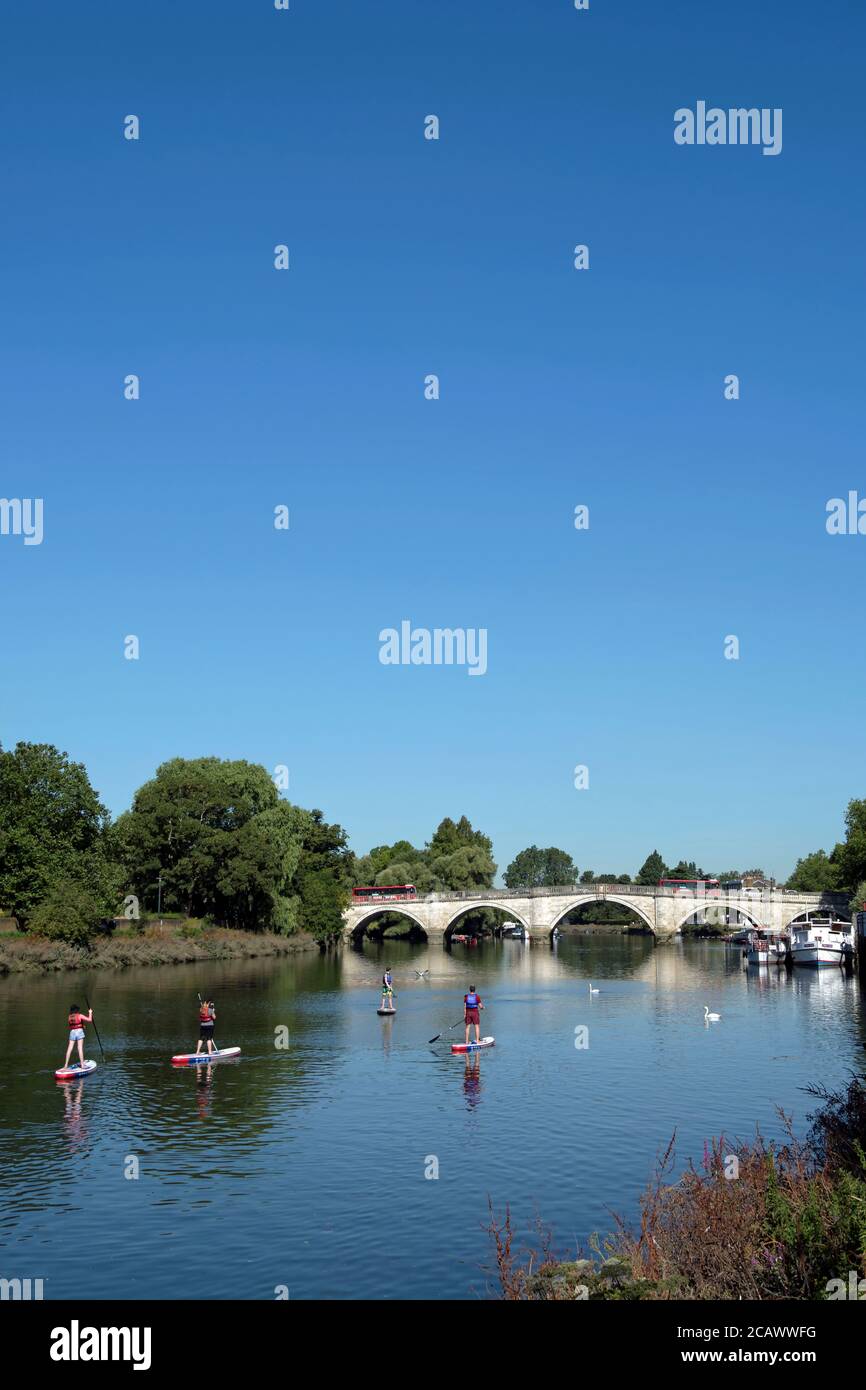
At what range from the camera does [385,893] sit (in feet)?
537

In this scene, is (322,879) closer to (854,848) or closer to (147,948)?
(147,948)

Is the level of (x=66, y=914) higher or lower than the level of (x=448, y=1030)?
higher

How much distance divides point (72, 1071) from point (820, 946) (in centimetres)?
A: 8353

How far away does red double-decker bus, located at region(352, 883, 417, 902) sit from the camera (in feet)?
488

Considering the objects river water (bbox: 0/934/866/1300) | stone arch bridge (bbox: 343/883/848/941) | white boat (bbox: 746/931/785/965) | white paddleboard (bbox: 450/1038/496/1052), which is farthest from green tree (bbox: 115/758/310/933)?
white paddleboard (bbox: 450/1038/496/1052)

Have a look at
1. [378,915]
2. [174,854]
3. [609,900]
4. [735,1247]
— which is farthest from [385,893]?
[735,1247]

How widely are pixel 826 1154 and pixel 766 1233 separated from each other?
5.86 metres

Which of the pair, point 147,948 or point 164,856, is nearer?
point 147,948

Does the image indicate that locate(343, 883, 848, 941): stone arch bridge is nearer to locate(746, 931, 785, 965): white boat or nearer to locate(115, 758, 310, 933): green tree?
locate(746, 931, 785, 965): white boat

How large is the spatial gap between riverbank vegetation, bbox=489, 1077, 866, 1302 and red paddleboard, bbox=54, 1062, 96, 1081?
23.3m

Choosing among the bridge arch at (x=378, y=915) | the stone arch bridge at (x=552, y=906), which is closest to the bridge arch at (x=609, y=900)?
the stone arch bridge at (x=552, y=906)

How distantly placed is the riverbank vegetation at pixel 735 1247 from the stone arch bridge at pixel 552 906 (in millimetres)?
120265

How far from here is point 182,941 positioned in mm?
104312
